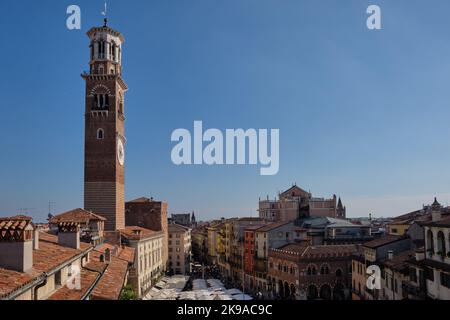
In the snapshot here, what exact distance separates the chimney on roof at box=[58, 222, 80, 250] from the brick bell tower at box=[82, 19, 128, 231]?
85.9 feet

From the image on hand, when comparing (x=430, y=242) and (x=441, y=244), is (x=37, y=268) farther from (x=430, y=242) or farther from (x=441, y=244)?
(x=430, y=242)

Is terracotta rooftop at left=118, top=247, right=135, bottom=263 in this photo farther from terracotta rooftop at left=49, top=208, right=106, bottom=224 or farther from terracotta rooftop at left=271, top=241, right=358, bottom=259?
terracotta rooftop at left=271, top=241, right=358, bottom=259

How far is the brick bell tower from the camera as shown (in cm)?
4428

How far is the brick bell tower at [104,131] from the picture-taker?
44281mm

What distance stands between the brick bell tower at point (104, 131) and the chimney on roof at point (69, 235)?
85.9 feet

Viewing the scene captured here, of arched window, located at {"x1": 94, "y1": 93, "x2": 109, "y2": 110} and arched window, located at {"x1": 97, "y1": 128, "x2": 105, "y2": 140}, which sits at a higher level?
arched window, located at {"x1": 94, "y1": 93, "x2": 109, "y2": 110}

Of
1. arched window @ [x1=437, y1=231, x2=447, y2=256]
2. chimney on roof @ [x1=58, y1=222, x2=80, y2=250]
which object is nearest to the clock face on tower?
chimney on roof @ [x1=58, y1=222, x2=80, y2=250]

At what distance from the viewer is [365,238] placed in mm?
46406

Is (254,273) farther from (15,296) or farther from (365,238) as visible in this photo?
(15,296)

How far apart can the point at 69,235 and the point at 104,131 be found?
93.9 feet

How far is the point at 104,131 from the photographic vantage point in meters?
45.4

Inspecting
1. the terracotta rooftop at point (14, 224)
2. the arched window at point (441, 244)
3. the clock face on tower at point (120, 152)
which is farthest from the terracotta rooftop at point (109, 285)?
the clock face on tower at point (120, 152)
